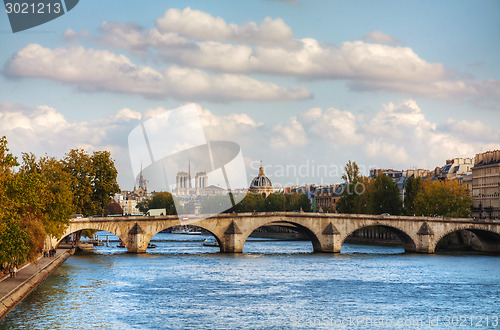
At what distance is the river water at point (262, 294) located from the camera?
35375 mm

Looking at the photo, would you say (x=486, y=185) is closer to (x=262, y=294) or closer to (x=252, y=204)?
(x=262, y=294)

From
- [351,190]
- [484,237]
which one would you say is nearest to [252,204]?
[351,190]

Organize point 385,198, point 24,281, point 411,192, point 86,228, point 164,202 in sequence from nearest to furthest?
1. point 24,281
2. point 86,228
3. point 411,192
4. point 385,198
5. point 164,202

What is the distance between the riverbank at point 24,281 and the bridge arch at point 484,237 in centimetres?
3676

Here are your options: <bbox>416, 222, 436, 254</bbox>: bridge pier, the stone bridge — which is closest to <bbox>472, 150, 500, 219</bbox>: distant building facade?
the stone bridge

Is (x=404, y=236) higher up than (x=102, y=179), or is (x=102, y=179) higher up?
(x=102, y=179)

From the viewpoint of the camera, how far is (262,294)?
143ft

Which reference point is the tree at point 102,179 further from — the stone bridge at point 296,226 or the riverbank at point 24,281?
the riverbank at point 24,281

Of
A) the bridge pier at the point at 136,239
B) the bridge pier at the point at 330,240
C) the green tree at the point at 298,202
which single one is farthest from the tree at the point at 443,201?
the green tree at the point at 298,202

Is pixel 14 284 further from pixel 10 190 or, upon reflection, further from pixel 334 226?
pixel 334 226

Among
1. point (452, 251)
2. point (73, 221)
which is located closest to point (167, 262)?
point (73, 221)

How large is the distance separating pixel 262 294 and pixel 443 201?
45.7 metres

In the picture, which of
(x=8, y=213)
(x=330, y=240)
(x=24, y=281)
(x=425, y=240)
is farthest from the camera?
(x=425, y=240)

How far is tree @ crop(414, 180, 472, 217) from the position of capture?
84125 millimetres
